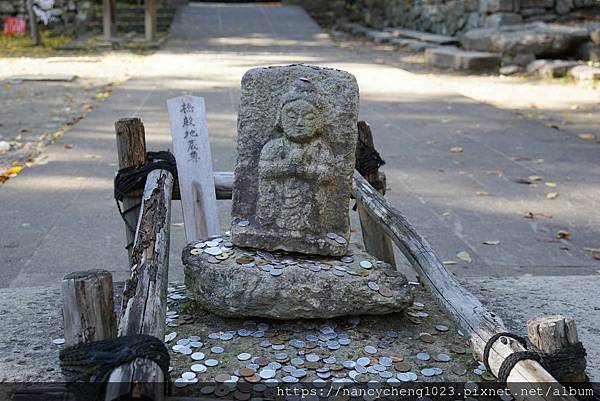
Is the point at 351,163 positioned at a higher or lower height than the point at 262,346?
higher

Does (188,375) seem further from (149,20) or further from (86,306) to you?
(149,20)

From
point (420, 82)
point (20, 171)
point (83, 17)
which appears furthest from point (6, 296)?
point (83, 17)

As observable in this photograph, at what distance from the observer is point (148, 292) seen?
2641 millimetres

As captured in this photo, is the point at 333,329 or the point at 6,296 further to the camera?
the point at 6,296

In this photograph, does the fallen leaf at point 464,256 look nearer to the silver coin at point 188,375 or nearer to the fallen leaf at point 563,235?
the fallen leaf at point 563,235

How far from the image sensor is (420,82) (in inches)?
430

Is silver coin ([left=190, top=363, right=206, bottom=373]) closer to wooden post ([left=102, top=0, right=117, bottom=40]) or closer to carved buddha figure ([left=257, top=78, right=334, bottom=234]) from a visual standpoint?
carved buddha figure ([left=257, top=78, right=334, bottom=234])

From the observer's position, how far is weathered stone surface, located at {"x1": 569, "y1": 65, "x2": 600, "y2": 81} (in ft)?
33.8

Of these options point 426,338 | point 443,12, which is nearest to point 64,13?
point 443,12

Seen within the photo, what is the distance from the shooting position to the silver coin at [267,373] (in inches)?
107

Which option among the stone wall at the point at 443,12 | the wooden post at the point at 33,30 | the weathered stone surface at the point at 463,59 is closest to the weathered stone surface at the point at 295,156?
the weathered stone surface at the point at 463,59

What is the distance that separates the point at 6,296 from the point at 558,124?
6.26m

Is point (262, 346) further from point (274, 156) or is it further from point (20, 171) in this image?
point (20, 171)

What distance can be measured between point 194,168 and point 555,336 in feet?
7.01
